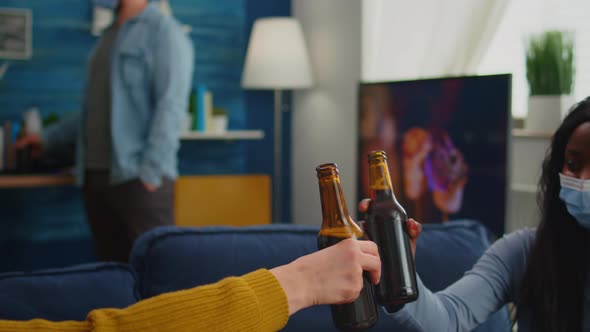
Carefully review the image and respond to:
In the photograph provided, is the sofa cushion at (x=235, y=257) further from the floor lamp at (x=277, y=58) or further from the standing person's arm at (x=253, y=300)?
the floor lamp at (x=277, y=58)

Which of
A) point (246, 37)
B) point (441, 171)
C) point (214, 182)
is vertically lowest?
point (214, 182)

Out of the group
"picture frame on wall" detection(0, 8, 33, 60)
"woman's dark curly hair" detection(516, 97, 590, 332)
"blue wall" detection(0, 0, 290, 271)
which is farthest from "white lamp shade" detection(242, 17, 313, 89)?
"woman's dark curly hair" detection(516, 97, 590, 332)

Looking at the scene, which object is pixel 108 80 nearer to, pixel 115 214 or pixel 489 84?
pixel 115 214

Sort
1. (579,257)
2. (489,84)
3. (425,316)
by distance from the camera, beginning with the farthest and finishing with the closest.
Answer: (489,84) < (579,257) < (425,316)

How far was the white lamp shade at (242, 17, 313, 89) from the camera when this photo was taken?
3818 mm

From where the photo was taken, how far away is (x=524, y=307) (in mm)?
1235

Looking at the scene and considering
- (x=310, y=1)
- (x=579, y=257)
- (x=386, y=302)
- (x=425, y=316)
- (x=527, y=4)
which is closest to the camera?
(x=386, y=302)

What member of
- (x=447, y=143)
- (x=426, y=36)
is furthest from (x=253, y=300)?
(x=426, y=36)

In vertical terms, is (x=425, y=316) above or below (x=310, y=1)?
below

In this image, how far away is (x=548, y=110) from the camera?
2484mm

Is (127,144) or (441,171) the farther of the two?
→ (127,144)

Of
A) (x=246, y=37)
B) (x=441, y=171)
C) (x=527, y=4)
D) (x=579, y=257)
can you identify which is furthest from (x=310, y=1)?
(x=579, y=257)

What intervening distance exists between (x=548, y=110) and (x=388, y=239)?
200 centimetres

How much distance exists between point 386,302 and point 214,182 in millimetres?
3214
